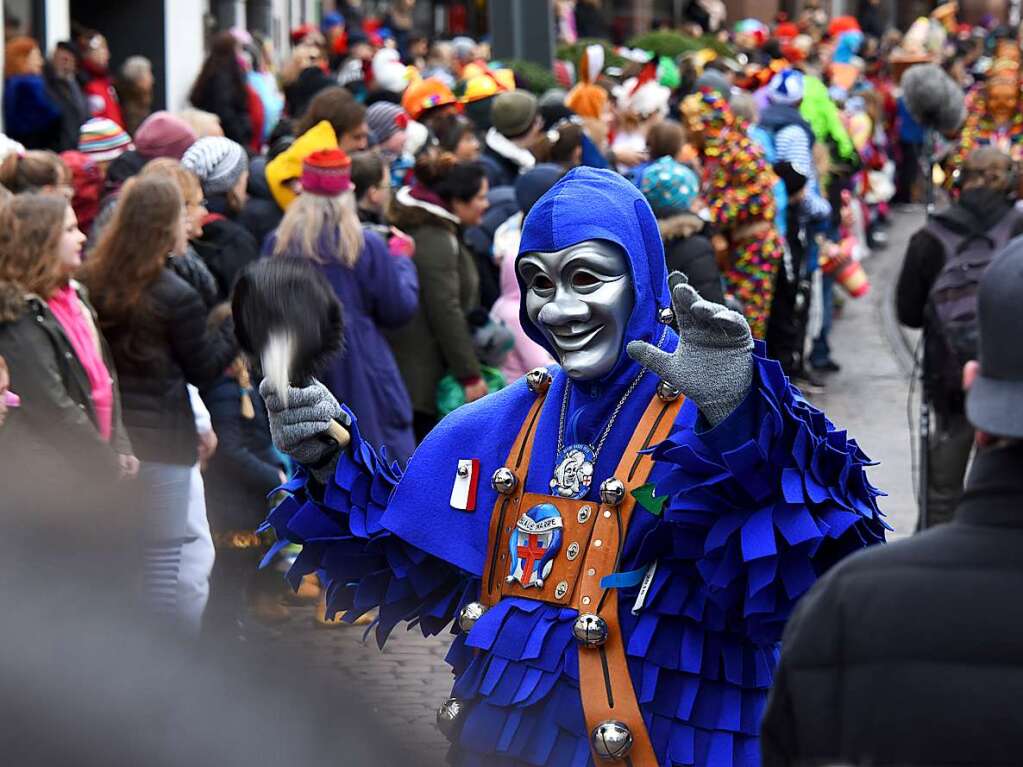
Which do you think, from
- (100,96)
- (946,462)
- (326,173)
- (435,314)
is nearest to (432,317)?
(435,314)

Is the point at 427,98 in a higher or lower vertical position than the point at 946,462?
higher

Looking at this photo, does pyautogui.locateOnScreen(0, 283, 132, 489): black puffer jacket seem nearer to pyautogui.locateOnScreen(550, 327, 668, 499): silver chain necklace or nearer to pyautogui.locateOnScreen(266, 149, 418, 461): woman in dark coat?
pyautogui.locateOnScreen(266, 149, 418, 461): woman in dark coat

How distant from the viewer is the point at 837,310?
16.1 metres

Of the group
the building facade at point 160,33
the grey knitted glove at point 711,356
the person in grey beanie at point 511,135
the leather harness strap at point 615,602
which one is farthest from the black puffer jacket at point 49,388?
the building facade at point 160,33

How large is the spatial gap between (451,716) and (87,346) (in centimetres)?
255

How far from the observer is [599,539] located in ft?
11.1

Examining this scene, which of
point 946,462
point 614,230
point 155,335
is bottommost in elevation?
point 946,462

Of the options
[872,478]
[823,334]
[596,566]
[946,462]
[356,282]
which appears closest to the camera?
[596,566]

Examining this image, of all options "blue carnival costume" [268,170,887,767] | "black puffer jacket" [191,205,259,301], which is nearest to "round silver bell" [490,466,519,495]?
"blue carnival costume" [268,170,887,767]

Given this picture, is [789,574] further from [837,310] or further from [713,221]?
[837,310]

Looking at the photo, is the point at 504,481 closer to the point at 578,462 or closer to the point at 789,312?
the point at 578,462

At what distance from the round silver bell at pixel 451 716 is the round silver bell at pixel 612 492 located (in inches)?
18.4

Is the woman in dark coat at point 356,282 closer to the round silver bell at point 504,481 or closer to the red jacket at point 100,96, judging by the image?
the round silver bell at point 504,481

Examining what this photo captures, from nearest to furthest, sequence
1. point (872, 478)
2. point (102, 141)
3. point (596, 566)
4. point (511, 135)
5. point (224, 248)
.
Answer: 1. point (596, 566)
2. point (224, 248)
3. point (102, 141)
4. point (511, 135)
5. point (872, 478)
